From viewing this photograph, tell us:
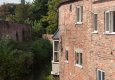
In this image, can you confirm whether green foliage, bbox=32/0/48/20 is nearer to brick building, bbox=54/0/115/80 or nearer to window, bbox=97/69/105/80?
brick building, bbox=54/0/115/80

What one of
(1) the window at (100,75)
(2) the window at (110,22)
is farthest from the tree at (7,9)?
(2) the window at (110,22)

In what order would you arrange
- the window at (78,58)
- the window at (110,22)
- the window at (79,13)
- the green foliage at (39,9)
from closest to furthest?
the window at (110,22)
the window at (79,13)
the window at (78,58)
the green foliage at (39,9)

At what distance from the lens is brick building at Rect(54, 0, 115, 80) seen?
19.0 meters

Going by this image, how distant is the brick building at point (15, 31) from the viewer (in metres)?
40.1

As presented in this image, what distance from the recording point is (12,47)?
37906 mm

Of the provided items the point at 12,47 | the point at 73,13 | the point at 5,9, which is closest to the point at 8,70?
the point at 12,47

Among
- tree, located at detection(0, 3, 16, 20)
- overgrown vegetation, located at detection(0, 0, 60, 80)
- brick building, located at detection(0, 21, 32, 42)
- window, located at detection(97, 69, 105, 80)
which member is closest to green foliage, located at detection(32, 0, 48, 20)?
overgrown vegetation, located at detection(0, 0, 60, 80)

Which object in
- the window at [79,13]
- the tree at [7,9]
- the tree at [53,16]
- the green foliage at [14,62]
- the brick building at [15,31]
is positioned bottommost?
the green foliage at [14,62]

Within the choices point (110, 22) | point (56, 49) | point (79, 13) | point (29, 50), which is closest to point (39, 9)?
point (29, 50)

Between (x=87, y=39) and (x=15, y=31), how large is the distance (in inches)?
928

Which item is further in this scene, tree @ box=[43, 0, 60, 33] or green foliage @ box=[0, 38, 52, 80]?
tree @ box=[43, 0, 60, 33]

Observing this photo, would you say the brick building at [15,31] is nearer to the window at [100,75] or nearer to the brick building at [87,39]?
the brick building at [87,39]

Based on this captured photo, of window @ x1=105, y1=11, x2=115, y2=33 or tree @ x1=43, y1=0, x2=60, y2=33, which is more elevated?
tree @ x1=43, y1=0, x2=60, y2=33

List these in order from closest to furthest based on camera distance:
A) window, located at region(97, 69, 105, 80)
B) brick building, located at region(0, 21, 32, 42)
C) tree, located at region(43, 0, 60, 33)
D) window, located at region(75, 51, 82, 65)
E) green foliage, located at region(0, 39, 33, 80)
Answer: window, located at region(97, 69, 105, 80), window, located at region(75, 51, 82, 65), green foliage, located at region(0, 39, 33, 80), brick building, located at region(0, 21, 32, 42), tree, located at region(43, 0, 60, 33)
